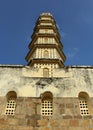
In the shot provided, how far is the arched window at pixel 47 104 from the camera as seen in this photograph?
37.5 feet

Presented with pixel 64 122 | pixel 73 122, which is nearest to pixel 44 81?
pixel 64 122

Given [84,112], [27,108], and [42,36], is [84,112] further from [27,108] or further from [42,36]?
[42,36]

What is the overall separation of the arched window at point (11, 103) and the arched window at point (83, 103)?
383cm

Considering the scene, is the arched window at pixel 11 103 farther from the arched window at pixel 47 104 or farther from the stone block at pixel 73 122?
the stone block at pixel 73 122

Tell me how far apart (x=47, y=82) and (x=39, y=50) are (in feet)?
17.0

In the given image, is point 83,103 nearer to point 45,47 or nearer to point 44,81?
point 44,81

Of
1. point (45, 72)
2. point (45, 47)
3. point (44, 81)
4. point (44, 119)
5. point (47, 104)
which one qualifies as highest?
point (45, 47)

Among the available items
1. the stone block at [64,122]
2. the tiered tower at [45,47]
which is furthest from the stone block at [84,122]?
the tiered tower at [45,47]

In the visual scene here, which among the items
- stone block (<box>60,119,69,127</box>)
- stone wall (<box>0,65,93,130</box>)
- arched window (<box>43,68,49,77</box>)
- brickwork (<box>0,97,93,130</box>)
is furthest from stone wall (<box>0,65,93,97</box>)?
stone block (<box>60,119,69,127</box>)

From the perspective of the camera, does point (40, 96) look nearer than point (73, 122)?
No

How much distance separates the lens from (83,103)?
11961 mm

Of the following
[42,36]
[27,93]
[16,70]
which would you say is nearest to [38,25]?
[42,36]

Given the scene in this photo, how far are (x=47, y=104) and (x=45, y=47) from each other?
6.59 metres

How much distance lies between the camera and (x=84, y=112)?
1152 cm
